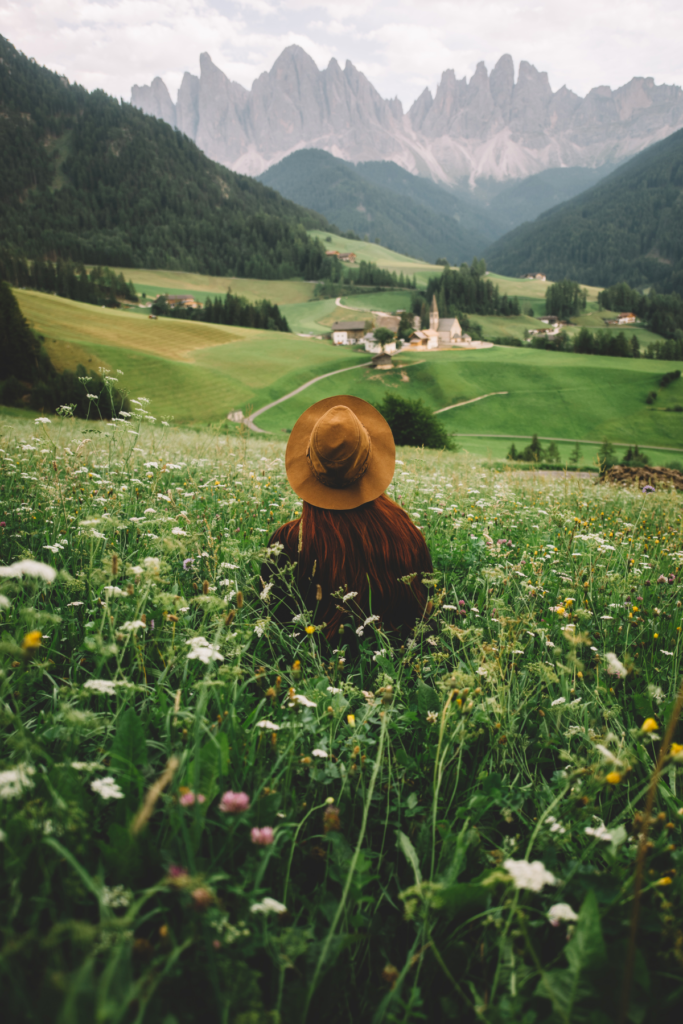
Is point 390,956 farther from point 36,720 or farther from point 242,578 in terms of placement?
point 242,578

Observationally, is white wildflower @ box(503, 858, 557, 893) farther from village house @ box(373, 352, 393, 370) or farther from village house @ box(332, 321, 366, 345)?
village house @ box(332, 321, 366, 345)

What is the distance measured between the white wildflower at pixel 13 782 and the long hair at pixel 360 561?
201cm

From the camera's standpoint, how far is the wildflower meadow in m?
1.21

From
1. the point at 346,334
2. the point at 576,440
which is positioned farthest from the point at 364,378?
the point at 346,334

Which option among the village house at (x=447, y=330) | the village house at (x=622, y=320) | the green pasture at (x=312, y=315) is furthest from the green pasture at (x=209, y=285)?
the village house at (x=622, y=320)

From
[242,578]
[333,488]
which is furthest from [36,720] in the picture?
[333,488]

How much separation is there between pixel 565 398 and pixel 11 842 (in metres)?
70.7

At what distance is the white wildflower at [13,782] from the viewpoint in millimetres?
1312

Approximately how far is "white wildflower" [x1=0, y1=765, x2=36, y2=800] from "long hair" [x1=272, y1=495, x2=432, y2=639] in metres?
2.01

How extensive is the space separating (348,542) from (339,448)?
0.70 meters

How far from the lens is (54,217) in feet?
641

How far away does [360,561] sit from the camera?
3404 millimetres

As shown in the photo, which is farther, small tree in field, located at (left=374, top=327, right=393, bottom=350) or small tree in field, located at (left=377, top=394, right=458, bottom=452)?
small tree in field, located at (left=374, top=327, right=393, bottom=350)

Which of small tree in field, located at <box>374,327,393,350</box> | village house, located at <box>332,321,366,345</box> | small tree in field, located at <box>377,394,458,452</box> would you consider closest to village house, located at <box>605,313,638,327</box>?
village house, located at <box>332,321,366,345</box>
